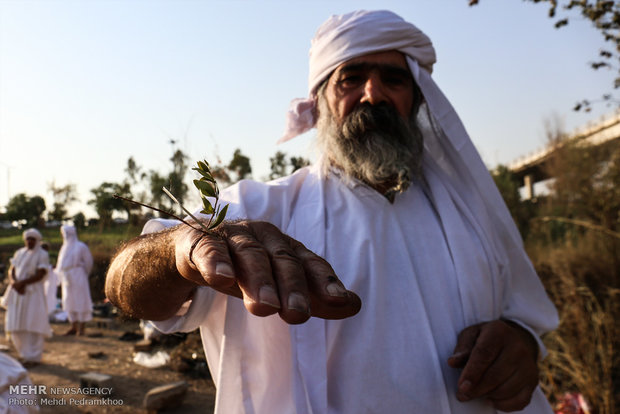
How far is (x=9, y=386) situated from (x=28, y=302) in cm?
698

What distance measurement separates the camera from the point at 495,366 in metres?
1.64

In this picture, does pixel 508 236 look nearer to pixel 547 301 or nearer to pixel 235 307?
pixel 547 301

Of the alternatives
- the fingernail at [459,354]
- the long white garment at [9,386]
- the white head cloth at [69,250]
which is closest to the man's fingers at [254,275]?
the fingernail at [459,354]

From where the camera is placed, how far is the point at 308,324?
1.56 meters

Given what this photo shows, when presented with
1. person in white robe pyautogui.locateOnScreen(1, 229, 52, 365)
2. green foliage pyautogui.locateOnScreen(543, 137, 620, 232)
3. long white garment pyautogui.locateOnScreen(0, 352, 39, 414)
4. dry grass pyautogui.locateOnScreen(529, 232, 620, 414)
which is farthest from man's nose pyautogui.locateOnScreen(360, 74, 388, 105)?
person in white robe pyautogui.locateOnScreen(1, 229, 52, 365)

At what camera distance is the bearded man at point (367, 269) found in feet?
3.50

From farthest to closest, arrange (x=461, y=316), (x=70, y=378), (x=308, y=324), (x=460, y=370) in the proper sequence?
(x=70, y=378) → (x=461, y=316) → (x=460, y=370) → (x=308, y=324)

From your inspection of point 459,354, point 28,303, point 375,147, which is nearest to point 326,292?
point 459,354

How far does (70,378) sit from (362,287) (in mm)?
7339

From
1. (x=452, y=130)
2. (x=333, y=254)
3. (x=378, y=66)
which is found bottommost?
(x=333, y=254)

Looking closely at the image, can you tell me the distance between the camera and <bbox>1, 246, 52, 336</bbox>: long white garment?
8.52 m

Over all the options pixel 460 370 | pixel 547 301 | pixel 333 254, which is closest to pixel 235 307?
pixel 333 254

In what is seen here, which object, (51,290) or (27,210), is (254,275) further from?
(27,210)

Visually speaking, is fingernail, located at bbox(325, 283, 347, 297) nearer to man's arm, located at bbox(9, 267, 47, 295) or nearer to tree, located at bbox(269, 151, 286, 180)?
tree, located at bbox(269, 151, 286, 180)
